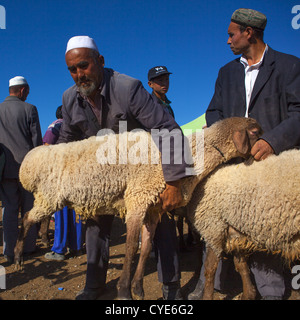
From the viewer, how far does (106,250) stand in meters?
2.76

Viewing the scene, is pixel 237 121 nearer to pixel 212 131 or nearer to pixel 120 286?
pixel 212 131

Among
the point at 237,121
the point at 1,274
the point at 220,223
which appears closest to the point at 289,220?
the point at 220,223

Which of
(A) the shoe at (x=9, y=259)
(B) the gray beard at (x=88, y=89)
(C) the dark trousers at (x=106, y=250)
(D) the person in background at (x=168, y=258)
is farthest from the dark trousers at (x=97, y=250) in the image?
(A) the shoe at (x=9, y=259)

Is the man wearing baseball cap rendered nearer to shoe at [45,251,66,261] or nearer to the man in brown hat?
the man in brown hat

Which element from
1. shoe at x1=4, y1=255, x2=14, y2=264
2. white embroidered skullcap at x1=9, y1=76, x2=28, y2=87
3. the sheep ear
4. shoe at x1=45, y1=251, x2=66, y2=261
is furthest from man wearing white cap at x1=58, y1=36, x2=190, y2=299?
white embroidered skullcap at x1=9, y1=76, x2=28, y2=87

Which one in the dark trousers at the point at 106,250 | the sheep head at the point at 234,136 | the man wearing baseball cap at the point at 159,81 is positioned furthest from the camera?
the man wearing baseball cap at the point at 159,81

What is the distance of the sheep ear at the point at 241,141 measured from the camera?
2.28 metres

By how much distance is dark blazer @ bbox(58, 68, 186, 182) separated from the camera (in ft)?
7.16

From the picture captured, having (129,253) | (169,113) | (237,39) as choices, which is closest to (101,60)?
(169,113)

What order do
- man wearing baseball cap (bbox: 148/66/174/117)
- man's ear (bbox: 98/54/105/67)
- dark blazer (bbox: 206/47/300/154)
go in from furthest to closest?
man wearing baseball cap (bbox: 148/66/174/117) < man's ear (bbox: 98/54/105/67) < dark blazer (bbox: 206/47/300/154)

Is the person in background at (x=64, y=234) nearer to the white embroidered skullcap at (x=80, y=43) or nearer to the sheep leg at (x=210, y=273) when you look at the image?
the white embroidered skullcap at (x=80, y=43)

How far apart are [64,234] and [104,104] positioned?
2.45 metres

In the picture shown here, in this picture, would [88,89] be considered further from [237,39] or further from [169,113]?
[237,39]

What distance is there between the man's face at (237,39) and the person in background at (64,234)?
285 cm
